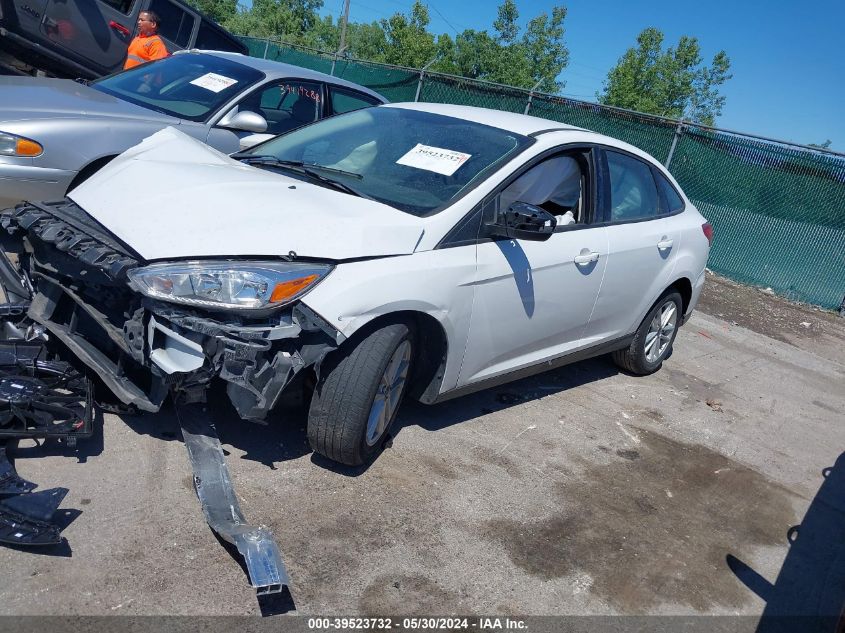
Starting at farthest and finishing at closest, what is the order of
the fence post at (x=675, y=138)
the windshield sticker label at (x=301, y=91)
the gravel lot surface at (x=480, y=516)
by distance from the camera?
the fence post at (x=675, y=138), the windshield sticker label at (x=301, y=91), the gravel lot surface at (x=480, y=516)

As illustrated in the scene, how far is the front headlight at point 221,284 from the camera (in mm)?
3068

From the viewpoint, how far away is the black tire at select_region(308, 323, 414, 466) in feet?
11.1

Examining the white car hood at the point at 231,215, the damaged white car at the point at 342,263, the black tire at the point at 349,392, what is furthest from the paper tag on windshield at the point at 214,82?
the black tire at the point at 349,392

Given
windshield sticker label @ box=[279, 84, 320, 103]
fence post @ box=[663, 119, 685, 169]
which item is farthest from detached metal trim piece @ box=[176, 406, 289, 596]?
fence post @ box=[663, 119, 685, 169]

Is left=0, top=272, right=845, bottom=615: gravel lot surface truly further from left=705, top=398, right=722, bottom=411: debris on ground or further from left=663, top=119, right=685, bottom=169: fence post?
left=663, top=119, right=685, bottom=169: fence post

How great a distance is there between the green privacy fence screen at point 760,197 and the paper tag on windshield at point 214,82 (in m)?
6.99

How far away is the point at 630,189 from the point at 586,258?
38.0 inches

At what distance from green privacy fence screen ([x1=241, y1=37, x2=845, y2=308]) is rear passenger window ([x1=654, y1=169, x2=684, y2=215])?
537 centimetres

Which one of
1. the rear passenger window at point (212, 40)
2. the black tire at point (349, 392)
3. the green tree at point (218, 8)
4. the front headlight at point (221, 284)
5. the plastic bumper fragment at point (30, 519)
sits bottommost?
the plastic bumper fragment at point (30, 519)

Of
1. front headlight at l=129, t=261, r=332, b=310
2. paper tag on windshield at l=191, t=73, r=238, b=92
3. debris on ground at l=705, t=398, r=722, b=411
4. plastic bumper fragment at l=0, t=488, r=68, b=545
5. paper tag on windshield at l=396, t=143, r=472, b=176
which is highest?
paper tag on windshield at l=191, t=73, r=238, b=92

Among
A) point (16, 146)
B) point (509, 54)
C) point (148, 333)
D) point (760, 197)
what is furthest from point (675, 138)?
point (509, 54)

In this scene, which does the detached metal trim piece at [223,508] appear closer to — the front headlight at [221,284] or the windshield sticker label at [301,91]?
the front headlight at [221,284]

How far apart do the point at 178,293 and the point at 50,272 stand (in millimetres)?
881

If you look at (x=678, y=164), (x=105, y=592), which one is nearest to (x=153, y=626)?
(x=105, y=592)
